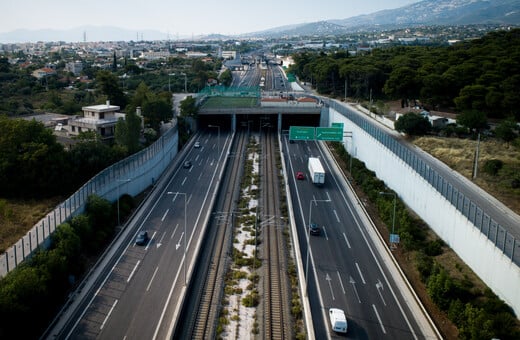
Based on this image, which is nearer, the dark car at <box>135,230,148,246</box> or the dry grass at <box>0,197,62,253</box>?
the dry grass at <box>0,197,62,253</box>

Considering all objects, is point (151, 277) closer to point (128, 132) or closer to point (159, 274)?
point (159, 274)

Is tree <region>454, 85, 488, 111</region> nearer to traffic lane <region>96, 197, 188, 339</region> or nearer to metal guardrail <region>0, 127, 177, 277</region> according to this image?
metal guardrail <region>0, 127, 177, 277</region>

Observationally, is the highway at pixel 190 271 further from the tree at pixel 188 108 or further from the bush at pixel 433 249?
the tree at pixel 188 108

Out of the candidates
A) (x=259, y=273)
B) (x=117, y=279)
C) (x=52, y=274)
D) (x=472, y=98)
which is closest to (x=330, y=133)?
(x=472, y=98)

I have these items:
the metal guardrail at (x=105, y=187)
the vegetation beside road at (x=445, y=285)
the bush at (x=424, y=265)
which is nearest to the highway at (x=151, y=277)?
the metal guardrail at (x=105, y=187)

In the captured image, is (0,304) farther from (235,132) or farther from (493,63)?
(493,63)

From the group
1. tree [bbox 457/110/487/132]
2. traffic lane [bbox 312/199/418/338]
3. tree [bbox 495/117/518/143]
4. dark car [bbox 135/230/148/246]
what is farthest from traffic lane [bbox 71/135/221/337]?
tree [bbox 457/110/487/132]

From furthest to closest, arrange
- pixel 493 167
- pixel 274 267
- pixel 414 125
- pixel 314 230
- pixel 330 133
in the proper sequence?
pixel 330 133 → pixel 414 125 → pixel 493 167 → pixel 314 230 → pixel 274 267
